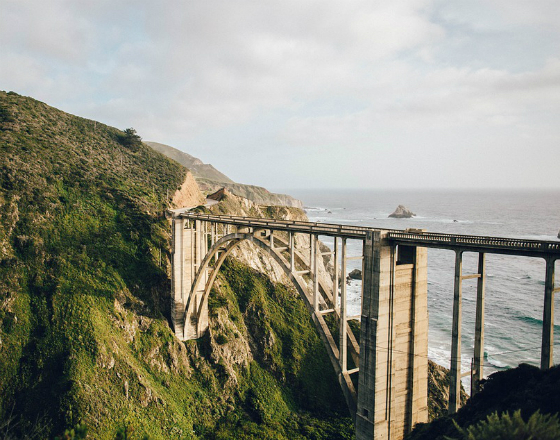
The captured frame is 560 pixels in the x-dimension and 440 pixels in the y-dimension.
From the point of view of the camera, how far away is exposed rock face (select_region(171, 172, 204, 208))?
54.3 metres

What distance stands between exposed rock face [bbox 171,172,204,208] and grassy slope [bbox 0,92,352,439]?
596cm

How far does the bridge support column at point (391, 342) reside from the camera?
1908cm

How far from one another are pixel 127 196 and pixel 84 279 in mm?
14582

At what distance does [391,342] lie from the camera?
1938 centimetres

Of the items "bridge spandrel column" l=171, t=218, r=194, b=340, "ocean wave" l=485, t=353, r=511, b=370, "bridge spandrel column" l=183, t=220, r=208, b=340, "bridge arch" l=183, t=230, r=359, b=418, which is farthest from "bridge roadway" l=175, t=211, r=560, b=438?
"ocean wave" l=485, t=353, r=511, b=370

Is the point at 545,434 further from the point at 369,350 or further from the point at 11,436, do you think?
the point at 11,436

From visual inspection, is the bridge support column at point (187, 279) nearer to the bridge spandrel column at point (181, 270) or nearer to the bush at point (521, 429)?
the bridge spandrel column at point (181, 270)

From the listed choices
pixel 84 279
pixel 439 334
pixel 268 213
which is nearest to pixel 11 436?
pixel 84 279

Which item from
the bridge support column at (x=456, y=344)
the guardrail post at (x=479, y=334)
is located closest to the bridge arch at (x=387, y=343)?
the bridge support column at (x=456, y=344)

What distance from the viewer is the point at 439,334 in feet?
155

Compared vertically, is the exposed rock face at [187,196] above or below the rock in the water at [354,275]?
above

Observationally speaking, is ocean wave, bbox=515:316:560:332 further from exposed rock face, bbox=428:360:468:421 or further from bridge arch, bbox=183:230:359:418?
bridge arch, bbox=183:230:359:418

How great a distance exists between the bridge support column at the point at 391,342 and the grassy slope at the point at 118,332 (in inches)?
462

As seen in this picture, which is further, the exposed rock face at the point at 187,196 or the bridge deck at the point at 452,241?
the exposed rock face at the point at 187,196
